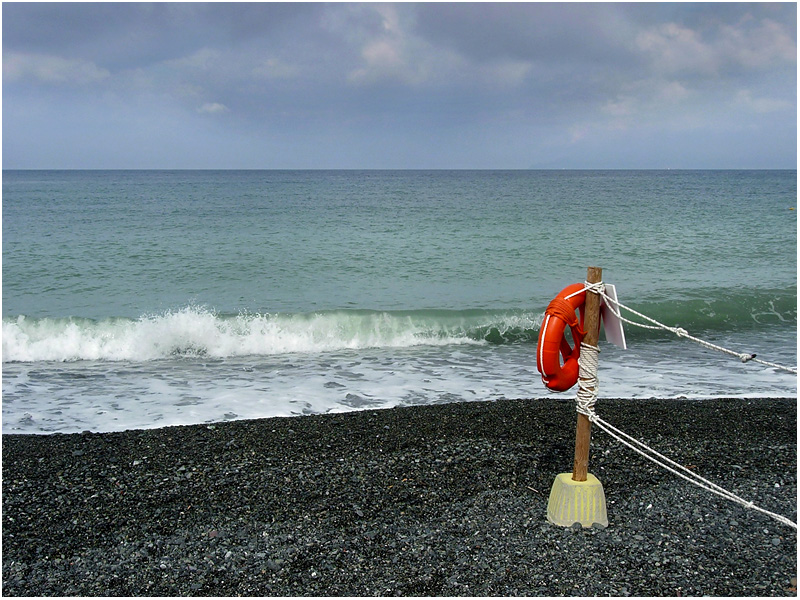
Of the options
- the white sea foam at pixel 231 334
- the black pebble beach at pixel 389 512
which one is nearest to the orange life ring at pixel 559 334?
the black pebble beach at pixel 389 512

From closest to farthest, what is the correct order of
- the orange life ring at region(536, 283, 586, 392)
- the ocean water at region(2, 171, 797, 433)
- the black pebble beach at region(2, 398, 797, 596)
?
the black pebble beach at region(2, 398, 797, 596)
the orange life ring at region(536, 283, 586, 392)
the ocean water at region(2, 171, 797, 433)

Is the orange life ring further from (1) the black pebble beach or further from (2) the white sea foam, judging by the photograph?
(2) the white sea foam

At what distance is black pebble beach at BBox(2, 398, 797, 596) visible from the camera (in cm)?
374

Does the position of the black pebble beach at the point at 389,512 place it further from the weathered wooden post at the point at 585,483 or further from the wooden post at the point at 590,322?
the wooden post at the point at 590,322

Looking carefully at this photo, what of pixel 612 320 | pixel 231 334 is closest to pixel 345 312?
pixel 231 334

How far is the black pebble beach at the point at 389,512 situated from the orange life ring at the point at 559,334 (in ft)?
3.27

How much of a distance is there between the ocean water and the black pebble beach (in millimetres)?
Answer: 1897

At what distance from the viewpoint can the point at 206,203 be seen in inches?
1901

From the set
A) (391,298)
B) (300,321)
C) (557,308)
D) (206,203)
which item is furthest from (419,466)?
(206,203)

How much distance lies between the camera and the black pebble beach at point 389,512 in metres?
3.74

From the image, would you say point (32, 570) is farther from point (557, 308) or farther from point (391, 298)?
point (391, 298)

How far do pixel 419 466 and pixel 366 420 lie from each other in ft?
4.91

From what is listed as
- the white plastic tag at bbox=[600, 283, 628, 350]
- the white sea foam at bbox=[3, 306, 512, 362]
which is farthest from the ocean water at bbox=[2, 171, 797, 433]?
the white plastic tag at bbox=[600, 283, 628, 350]

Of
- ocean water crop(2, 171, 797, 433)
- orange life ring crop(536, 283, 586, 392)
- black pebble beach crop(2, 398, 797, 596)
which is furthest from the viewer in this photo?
ocean water crop(2, 171, 797, 433)
